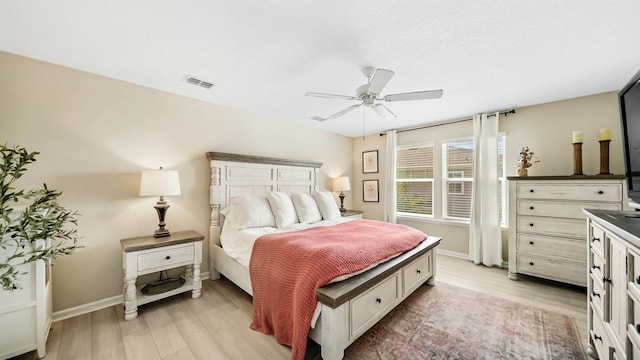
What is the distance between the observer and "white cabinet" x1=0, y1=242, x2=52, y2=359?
162 cm

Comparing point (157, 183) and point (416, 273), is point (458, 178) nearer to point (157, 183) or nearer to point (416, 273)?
point (416, 273)

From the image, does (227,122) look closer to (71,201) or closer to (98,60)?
(98,60)

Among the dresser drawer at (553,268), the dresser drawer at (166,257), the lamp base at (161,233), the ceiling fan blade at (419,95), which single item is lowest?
the dresser drawer at (553,268)

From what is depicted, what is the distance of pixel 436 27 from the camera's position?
1.69 metres

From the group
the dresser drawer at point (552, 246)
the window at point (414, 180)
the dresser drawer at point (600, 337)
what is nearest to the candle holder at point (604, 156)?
the dresser drawer at point (552, 246)

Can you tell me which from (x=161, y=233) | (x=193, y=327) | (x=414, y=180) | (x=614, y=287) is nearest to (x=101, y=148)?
(x=161, y=233)

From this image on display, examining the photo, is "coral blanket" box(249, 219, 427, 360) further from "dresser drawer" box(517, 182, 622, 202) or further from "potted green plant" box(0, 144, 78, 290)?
"dresser drawer" box(517, 182, 622, 202)

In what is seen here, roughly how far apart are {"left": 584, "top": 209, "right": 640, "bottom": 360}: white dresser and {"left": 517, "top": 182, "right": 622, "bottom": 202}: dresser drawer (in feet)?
4.39

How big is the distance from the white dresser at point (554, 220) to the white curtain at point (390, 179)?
1928 millimetres

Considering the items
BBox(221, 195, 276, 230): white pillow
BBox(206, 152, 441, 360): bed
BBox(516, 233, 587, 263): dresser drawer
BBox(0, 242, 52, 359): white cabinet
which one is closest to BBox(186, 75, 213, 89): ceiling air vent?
BBox(206, 152, 441, 360): bed

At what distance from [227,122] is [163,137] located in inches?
33.1

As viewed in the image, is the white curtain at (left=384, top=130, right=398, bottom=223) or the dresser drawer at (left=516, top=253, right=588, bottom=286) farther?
the white curtain at (left=384, top=130, right=398, bottom=223)

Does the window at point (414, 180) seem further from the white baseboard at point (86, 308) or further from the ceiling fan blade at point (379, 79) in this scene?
the white baseboard at point (86, 308)

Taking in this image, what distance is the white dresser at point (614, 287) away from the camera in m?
1.05
